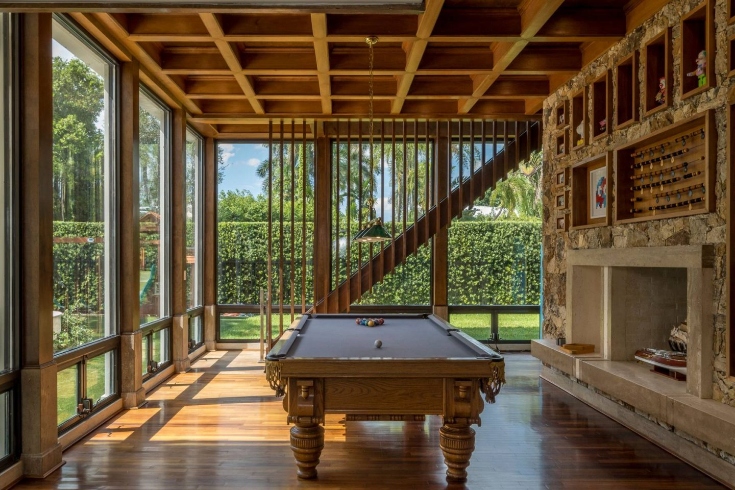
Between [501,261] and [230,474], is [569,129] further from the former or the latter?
[230,474]

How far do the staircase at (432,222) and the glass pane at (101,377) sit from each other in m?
3.23

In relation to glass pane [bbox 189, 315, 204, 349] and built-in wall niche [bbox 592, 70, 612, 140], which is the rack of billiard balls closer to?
built-in wall niche [bbox 592, 70, 612, 140]

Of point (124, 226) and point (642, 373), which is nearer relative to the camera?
point (642, 373)

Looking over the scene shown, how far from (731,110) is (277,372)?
134 inches

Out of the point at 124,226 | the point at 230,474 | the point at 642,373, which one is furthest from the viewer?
the point at 124,226

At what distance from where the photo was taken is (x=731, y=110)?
3775 mm

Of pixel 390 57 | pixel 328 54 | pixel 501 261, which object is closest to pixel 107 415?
pixel 328 54

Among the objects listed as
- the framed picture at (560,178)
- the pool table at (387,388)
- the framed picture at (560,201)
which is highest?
the framed picture at (560,178)

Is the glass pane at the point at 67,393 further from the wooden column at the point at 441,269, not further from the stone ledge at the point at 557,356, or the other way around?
the wooden column at the point at 441,269

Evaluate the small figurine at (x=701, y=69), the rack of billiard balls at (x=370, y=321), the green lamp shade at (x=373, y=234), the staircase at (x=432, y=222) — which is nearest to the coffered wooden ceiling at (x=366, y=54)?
the staircase at (x=432, y=222)

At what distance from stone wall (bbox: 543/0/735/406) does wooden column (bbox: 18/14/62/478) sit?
15.1 ft

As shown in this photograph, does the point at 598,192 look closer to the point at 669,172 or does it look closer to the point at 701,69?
the point at 669,172

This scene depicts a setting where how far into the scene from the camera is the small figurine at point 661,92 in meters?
4.64

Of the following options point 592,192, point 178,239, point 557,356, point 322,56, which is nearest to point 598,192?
point 592,192
